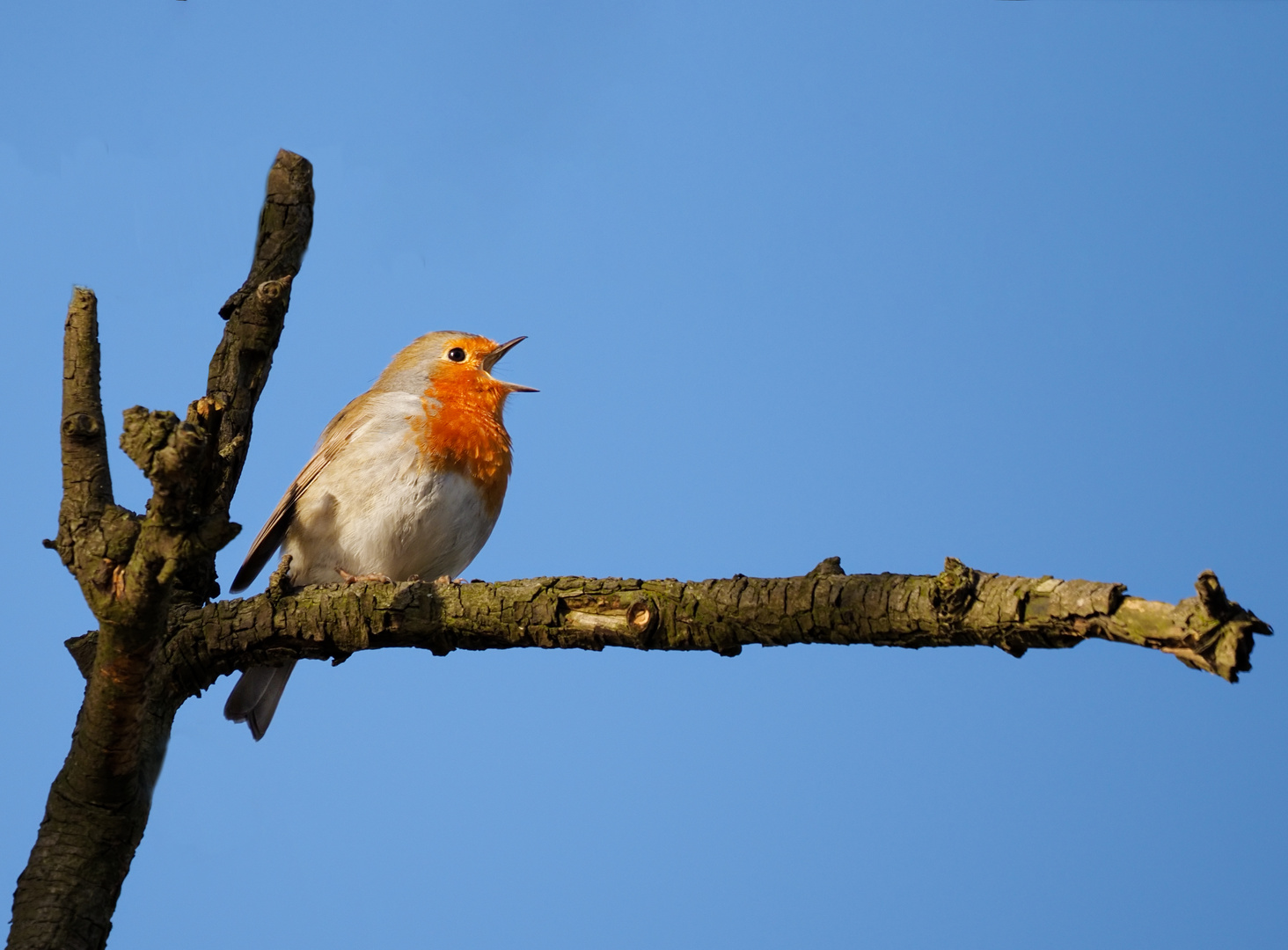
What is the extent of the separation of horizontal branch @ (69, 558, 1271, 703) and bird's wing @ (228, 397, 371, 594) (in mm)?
1478

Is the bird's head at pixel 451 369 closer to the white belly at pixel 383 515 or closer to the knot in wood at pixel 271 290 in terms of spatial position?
the white belly at pixel 383 515

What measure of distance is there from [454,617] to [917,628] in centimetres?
157

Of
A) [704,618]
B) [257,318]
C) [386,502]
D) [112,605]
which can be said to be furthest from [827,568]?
[257,318]

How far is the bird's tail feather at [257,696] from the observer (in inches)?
223

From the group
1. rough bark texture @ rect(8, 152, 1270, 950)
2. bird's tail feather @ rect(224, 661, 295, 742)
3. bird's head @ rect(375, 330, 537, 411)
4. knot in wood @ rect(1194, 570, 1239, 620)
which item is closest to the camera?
knot in wood @ rect(1194, 570, 1239, 620)

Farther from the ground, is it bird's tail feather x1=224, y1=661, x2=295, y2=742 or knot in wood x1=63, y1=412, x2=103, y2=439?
knot in wood x1=63, y1=412, x2=103, y2=439

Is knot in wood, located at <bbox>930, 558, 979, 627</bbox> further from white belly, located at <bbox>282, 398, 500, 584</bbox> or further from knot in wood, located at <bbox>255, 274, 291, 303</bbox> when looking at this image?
knot in wood, located at <bbox>255, 274, 291, 303</bbox>

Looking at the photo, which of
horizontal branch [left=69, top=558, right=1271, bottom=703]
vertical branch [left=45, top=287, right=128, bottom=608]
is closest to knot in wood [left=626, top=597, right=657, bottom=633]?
horizontal branch [left=69, top=558, right=1271, bottom=703]

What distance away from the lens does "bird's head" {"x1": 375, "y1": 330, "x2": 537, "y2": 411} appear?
20.6 feet

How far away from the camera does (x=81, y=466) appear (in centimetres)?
354

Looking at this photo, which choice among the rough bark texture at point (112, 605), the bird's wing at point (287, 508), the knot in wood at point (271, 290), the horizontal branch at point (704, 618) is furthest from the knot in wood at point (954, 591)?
the bird's wing at point (287, 508)

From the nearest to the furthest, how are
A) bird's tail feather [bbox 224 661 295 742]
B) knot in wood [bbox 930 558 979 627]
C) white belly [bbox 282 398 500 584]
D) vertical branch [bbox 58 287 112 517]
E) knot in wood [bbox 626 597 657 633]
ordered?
knot in wood [bbox 930 558 979 627] → vertical branch [bbox 58 287 112 517] → knot in wood [bbox 626 597 657 633] → white belly [bbox 282 398 500 584] → bird's tail feather [bbox 224 661 295 742]

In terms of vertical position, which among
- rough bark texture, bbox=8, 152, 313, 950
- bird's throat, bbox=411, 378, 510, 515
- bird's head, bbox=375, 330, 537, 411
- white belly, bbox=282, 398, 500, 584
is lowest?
rough bark texture, bbox=8, 152, 313, 950

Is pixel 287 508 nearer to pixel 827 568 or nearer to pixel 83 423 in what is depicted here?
pixel 83 423
